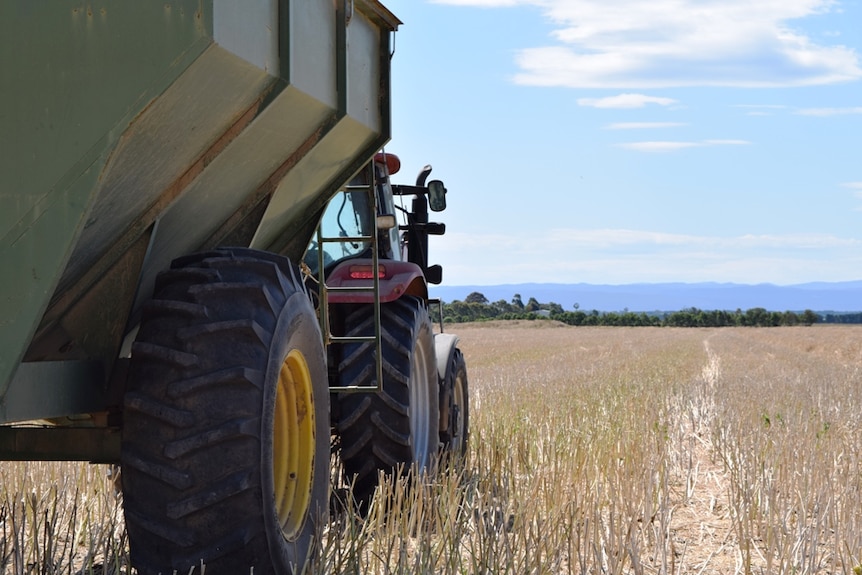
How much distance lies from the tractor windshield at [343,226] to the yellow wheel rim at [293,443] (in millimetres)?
2161

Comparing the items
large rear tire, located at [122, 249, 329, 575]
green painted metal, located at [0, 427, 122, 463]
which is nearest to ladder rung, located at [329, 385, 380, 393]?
green painted metal, located at [0, 427, 122, 463]

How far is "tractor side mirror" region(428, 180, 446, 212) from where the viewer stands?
7.55m

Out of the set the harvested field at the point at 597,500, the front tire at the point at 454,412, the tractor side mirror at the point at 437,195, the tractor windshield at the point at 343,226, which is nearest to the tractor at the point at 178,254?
the harvested field at the point at 597,500

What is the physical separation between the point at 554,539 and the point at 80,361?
1.98 meters

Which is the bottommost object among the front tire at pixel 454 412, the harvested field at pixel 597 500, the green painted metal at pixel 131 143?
the harvested field at pixel 597 500

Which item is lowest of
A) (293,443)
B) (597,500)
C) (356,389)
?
(597,500)

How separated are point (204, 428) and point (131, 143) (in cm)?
85

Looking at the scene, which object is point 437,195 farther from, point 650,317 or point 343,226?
point 650,317

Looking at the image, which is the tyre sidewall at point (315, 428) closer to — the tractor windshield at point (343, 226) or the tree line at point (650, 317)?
the tractor windshield at point (343, 226)

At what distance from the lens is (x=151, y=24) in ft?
9.73

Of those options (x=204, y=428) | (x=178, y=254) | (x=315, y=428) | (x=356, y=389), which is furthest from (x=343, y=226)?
(x=204, y=428)

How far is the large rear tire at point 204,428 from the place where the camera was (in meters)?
3.29

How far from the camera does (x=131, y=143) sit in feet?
10.1

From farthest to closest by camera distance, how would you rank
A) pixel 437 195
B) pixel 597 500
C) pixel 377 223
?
1. pixel 437 195
2. pixel 377 223
3. pixel 597 500
